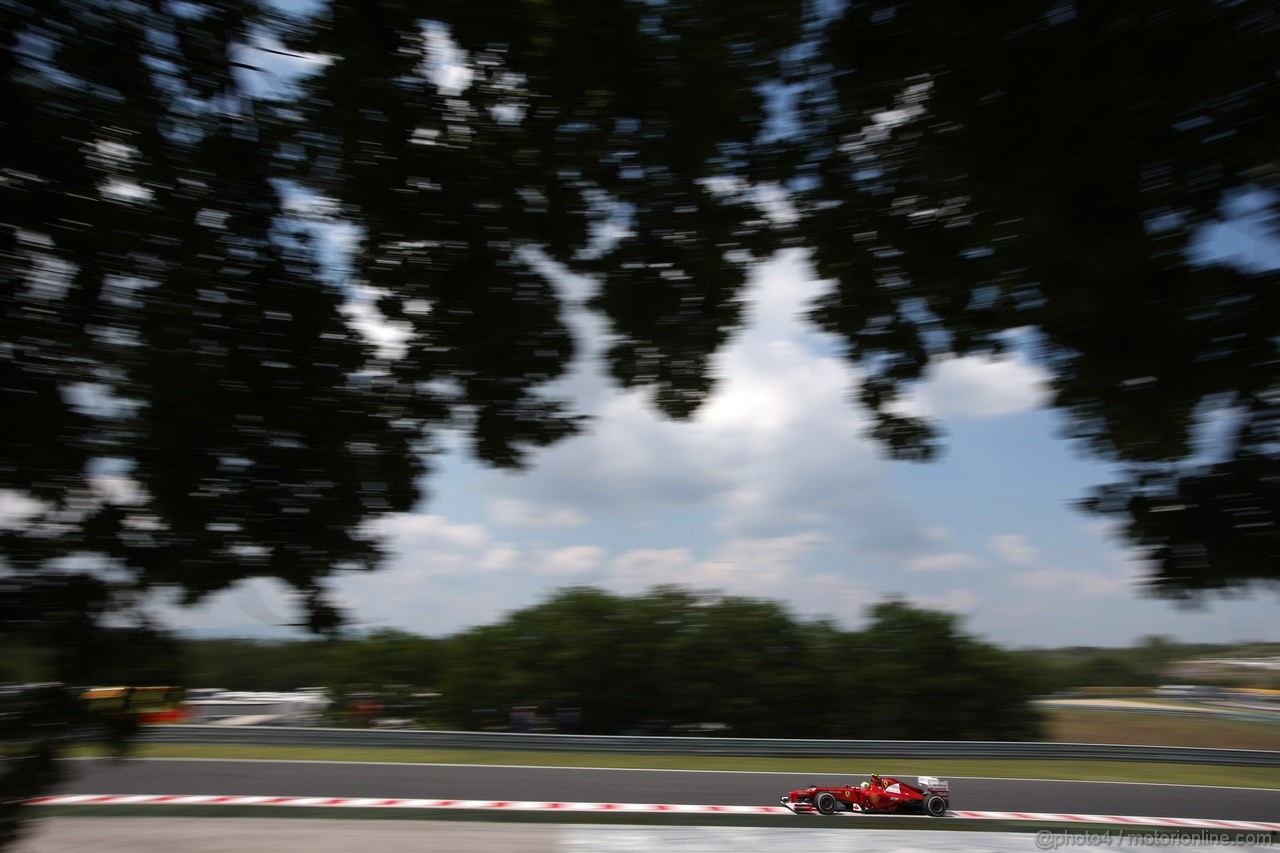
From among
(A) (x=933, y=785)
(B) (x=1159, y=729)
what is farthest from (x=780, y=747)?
(B) (x=1159, y=729)

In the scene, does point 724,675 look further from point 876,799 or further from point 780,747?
point 876,799

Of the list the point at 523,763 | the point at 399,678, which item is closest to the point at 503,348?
the point at 399,678

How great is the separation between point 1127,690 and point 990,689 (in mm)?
3471

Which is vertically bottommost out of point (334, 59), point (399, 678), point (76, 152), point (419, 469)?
point (399, 678)

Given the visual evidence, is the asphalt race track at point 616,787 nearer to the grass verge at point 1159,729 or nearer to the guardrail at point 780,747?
the guardrail at point 780,747

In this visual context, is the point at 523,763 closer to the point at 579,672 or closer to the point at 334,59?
the point at 579,672

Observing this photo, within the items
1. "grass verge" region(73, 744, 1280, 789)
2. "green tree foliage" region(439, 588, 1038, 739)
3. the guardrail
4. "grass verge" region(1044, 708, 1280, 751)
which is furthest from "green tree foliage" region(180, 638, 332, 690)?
"grass verge" region(73, 744, 1280, 789)

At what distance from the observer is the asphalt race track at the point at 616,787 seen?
8727 millimetres

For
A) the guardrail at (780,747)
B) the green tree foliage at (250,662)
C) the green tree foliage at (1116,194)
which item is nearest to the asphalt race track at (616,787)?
the guardrail at (780,747)

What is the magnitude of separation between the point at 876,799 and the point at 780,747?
7.05 feet

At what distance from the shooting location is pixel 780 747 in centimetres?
954

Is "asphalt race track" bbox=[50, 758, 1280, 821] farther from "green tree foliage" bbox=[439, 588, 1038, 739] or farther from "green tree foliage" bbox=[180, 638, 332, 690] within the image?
"green tree foliage" bbox=[180, 638, 332, 690]

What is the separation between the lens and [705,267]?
327 cm

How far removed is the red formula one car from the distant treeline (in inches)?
54.0
